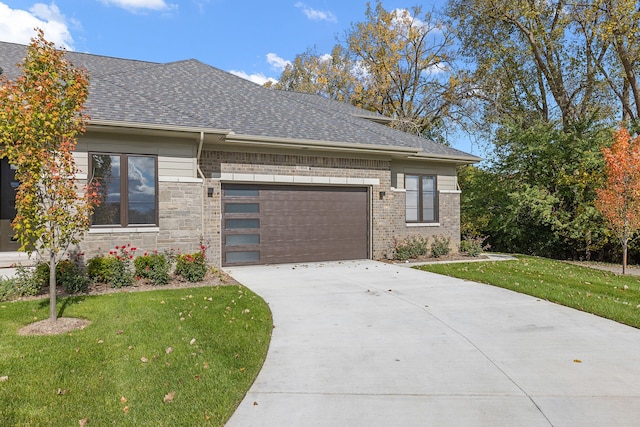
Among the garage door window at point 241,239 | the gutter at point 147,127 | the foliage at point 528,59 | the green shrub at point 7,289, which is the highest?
the foliage at point 528,59

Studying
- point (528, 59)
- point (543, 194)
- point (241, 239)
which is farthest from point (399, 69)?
point (241, 239)

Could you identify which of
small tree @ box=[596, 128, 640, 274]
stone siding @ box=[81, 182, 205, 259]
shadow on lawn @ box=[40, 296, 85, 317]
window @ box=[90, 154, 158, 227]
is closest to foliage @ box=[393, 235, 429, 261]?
small tree @ box=[596, 128, 640, 274]

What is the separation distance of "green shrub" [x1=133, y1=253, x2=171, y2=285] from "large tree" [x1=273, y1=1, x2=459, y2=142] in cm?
2203

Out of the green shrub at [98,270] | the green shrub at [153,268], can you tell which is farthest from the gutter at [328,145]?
the green shrub at [98,270]

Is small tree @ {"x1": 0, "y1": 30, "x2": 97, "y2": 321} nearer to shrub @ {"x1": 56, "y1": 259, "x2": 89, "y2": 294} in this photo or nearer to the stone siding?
shrub @ {"x1": 56, "y1": 259, "x2": 89, "y2": 294}

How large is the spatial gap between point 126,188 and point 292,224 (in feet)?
15.0

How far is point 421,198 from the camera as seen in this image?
14.9 metres

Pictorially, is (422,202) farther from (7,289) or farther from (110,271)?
(7,289)

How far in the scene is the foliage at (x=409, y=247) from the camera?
13.3m

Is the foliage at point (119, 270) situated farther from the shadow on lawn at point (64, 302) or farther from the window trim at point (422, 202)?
the window trim at point (422, 202)

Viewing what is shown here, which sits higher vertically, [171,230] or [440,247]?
[171,230]

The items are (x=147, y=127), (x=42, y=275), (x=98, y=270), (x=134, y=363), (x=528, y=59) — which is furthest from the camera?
(x=528, y=59)

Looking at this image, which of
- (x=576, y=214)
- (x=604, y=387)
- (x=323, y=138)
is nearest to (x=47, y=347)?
(x=604, y=387)

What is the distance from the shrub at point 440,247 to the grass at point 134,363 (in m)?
8.83
